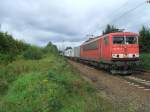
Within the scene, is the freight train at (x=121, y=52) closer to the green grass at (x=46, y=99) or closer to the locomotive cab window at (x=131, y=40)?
the locomotive cab window at (x=131, y=40)

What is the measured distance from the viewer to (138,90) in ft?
48.5

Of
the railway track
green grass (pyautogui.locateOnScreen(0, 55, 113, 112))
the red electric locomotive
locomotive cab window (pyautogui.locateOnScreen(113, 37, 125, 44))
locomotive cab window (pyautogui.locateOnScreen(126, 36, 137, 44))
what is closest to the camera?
green grass (pyautogui.locateOnScreen(0, 55, 113, 112))

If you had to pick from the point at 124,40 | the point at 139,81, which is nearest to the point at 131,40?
the point at 124,40

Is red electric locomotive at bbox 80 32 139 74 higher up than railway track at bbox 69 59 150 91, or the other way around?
red electric locomotive at bbox 80 32 139 74

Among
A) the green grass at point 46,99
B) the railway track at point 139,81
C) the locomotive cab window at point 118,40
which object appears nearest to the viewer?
the green grass at point 46,99

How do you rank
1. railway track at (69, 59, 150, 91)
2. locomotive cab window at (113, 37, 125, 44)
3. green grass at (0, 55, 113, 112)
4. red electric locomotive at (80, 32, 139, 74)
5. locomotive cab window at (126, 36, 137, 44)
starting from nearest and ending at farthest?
green grass at (0, 55, 113, 112), railway track at (69, 59, 150, 91), red electric locomotive at (80, 32, 139, 74), locomotive cab window at (113, 37, 125, 44), locomotive cab window at (126, 36, 137, 44)

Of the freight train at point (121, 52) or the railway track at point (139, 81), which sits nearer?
the railway track at point (139, 81)

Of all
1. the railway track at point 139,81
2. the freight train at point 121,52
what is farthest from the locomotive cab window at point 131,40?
the railway track at point 139,81

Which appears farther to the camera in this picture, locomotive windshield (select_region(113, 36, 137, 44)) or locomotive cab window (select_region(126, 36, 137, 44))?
locomotive cab window (select_region(126, 36, 137, 44))

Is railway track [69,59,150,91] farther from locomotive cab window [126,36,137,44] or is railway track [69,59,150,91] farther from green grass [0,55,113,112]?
locomotive cab window [126,36,137,44]

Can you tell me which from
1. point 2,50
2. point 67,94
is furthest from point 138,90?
point 2,50

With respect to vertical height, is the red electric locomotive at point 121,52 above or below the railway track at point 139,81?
above

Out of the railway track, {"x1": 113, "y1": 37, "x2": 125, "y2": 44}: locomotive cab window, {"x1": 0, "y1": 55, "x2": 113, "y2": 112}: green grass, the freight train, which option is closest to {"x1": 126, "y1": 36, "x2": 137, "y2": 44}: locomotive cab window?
the freight train

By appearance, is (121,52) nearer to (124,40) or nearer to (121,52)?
(121,52)
